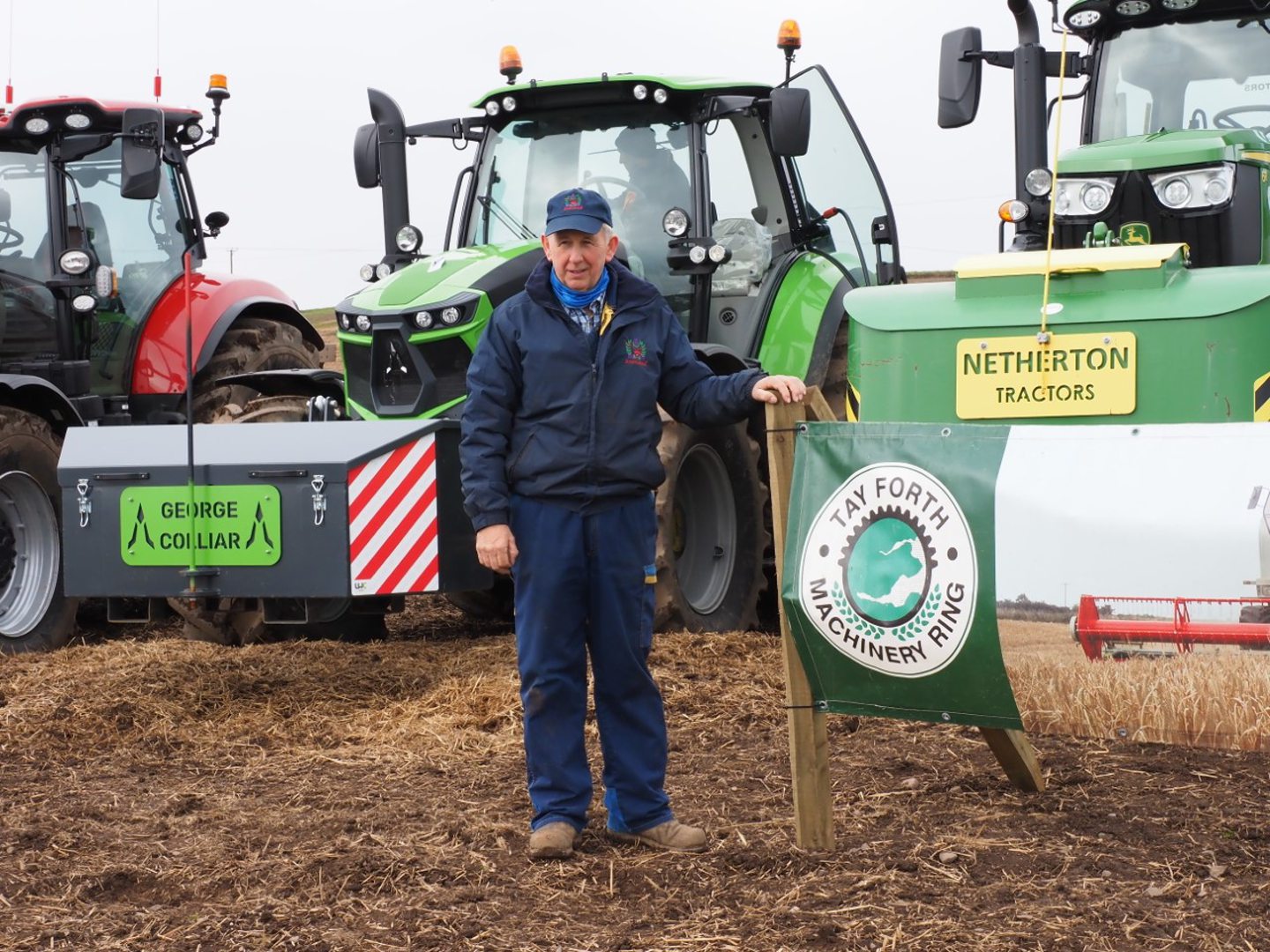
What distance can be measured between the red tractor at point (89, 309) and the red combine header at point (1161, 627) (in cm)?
520

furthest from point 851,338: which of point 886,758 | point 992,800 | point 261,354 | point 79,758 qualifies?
point 261,354

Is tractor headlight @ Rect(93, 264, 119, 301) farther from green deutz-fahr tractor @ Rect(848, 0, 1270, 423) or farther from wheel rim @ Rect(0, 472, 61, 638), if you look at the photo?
green deutz-fahr tractor @ Rect(848, 0, 1270, 423)

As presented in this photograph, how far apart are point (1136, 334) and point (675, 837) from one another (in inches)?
97.7

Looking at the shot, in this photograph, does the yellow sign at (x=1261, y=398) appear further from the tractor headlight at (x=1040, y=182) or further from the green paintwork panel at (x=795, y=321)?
the green paintwork panel at (x=795, y=321)

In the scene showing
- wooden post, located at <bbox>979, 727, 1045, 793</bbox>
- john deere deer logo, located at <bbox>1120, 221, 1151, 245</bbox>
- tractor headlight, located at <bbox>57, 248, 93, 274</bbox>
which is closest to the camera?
wooden post, located at <bbox>979, 727, 1045, 793</bbox>

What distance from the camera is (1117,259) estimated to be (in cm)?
626

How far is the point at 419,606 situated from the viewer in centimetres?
1017

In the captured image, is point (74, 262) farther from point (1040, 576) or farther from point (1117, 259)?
point (1040, 576)

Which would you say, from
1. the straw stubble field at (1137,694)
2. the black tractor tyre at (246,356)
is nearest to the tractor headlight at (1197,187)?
the straw stubble field at (1137,694)

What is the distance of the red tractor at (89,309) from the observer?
353 inches

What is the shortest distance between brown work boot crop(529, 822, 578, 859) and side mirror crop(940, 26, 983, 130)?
3.81 m

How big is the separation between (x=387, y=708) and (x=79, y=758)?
121cm

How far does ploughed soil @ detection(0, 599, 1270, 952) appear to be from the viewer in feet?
14.1

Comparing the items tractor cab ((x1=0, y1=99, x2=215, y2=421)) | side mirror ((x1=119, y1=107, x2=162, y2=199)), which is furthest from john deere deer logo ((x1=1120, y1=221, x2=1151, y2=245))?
tractor cab ((x1=0, y1=99, x2=215, y2=421))
